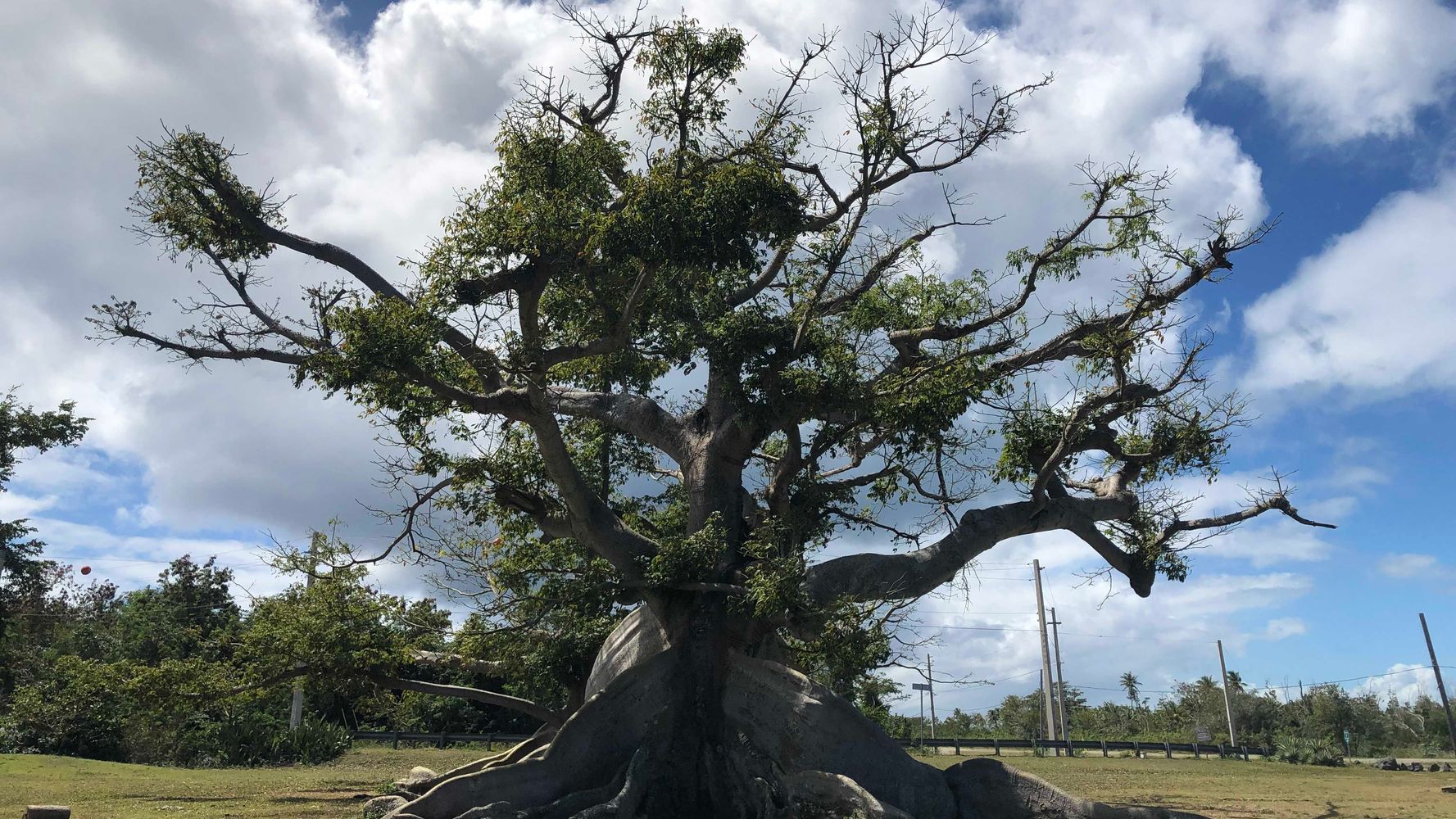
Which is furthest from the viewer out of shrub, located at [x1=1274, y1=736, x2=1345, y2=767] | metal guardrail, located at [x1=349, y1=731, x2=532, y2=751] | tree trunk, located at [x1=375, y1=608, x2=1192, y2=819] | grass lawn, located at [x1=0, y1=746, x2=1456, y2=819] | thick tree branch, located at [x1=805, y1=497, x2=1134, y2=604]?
shrub, located at [x1=1274, y1=736, x2=1345, y2=767]

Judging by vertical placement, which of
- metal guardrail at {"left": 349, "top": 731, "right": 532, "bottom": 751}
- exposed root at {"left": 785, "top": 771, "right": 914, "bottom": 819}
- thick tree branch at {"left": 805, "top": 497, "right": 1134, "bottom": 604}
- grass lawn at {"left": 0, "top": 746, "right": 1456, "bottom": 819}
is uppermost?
thick tree branch at {"left": 805, "top": 497, "right": 1134, "bottom": 604}

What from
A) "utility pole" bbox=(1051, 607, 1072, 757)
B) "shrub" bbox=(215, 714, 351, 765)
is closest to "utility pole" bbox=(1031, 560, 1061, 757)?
"utility pole" bbox=(1051, 607, 1072, 757)

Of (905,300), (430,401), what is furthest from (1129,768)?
(430,401)

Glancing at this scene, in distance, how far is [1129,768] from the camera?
28328mm

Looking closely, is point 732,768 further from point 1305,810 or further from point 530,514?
point 1305,810

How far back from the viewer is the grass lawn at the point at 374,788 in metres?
14.3

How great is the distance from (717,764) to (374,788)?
9820 millimetres

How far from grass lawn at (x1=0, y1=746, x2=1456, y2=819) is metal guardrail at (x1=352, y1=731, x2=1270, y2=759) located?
481 centimetres

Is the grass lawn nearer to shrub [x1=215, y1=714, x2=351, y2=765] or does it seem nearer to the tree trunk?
shrub [x1=215, y1=714, x2=351, y2=765]

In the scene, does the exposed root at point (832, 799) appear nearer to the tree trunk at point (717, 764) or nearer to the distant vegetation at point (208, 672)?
the tree trunk at point (717, 764)

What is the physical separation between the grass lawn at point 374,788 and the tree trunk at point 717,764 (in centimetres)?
414

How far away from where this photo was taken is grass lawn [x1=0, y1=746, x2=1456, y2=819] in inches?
565

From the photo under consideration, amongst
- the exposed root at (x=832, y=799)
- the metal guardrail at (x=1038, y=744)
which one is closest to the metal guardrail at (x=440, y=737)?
the metal guardrail at (x=1038, y=744)

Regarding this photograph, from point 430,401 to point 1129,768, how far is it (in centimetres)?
2510
